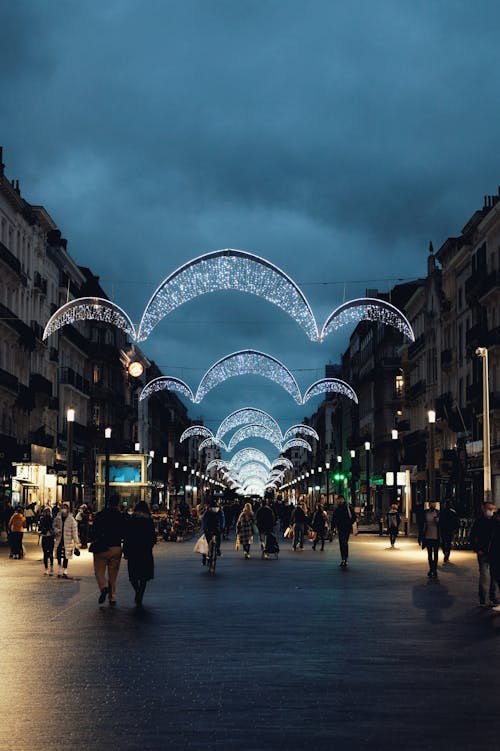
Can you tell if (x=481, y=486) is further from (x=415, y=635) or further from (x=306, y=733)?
(x=306, y=733)

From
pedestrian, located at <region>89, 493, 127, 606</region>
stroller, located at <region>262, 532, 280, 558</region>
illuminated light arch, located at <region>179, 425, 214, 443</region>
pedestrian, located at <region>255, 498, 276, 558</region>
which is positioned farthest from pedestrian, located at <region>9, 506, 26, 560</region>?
illuminated light arch, located at <region>179, 425, 214, 443</region>

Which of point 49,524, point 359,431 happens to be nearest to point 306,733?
point 49,524

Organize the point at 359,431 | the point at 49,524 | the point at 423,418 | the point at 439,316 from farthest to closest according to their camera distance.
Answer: the point at 359,431 → the point at 423,418 → the point at 439,316 → the point at 49,524

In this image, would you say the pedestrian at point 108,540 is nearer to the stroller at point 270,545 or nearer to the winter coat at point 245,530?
the stroller at point 270,545

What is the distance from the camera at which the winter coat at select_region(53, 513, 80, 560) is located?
27.2 metres

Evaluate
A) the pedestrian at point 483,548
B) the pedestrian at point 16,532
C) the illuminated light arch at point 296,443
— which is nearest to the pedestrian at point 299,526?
the pedestrian at point 16,532

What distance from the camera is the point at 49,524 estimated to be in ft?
96.3

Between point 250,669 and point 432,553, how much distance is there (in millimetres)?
15072

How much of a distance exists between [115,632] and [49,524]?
13940 mm

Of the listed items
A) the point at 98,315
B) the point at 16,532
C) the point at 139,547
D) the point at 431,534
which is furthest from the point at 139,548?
the point at 98,315

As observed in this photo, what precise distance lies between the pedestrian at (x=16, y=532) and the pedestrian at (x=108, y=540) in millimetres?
13905

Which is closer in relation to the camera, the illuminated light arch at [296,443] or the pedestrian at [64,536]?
the pedestrian at [64,536]

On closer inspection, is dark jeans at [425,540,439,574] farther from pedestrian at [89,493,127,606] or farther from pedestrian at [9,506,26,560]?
pedestrian at [9,506,26,560]

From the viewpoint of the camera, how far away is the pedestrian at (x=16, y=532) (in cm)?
3375
